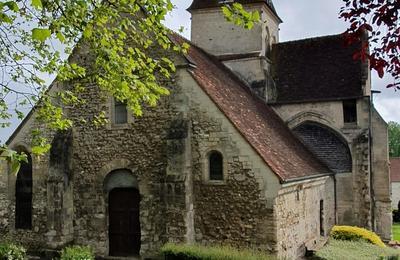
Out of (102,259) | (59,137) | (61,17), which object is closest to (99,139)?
(59,137)

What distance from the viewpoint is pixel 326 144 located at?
20594 mm

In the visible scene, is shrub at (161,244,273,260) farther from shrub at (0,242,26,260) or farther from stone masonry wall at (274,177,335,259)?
shrub at (0,242,26,260)

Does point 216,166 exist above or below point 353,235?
above

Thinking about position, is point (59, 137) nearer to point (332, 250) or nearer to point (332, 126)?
point (332, 250)

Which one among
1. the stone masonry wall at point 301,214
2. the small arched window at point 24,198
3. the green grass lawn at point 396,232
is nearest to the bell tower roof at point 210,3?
the stone masonry wall at point 301,214

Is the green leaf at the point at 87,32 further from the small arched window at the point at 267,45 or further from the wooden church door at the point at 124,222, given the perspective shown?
the small arched window at the point at 267,45

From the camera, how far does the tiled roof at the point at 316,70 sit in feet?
69.6

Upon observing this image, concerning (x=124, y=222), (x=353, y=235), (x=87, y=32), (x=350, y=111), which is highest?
(x=87, y=32)

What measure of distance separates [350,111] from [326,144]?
6.35 feet

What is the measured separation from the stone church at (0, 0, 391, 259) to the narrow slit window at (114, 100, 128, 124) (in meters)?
0.04

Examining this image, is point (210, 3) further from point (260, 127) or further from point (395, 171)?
point (395, 171)

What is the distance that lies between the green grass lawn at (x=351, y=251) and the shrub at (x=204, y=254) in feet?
13.2

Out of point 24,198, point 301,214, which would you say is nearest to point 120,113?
point 24,198

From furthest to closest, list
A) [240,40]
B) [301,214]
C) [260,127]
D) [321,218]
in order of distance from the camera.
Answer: [240,40]
[321,218]
[260,127]
[301,214]
